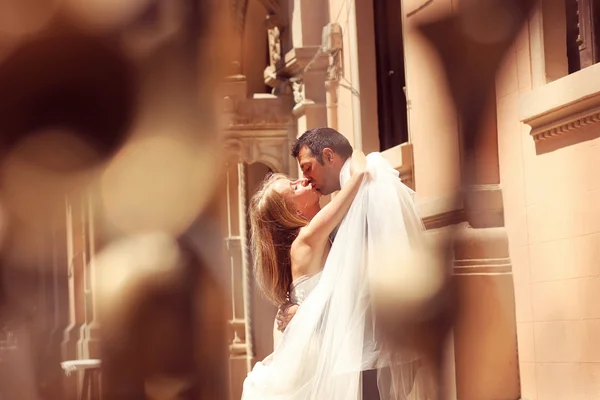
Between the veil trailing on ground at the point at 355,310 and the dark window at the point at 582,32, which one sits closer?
the veil trailing on ground at the point at 355,310

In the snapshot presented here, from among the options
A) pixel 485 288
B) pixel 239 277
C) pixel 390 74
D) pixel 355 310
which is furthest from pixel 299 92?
pixel 355 310

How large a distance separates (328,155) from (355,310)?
716 millimetres

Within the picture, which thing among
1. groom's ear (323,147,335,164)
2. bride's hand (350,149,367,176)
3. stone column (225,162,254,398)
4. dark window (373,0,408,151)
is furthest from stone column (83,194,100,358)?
bride's hand (350,149,367,176)

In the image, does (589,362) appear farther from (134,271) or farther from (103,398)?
(134,271)

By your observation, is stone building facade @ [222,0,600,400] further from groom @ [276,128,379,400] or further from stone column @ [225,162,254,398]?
stone column @ [225,162,254,398]

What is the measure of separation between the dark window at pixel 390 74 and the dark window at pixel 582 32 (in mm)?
3417

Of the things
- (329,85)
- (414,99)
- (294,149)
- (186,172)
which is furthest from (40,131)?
(294,149)

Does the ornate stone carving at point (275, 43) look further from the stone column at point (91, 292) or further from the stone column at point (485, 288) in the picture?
the stone column at point (91, 292)

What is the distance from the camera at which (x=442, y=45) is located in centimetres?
826

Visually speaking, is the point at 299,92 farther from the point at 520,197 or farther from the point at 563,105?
the point at 563,105

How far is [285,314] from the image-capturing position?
21.1 ft

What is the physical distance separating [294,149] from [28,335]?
23047mm

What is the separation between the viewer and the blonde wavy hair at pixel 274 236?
21.1ft

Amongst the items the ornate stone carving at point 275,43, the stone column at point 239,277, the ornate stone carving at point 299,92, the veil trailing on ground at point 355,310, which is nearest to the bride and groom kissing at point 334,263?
the veil trailing on ground at point 355,310
